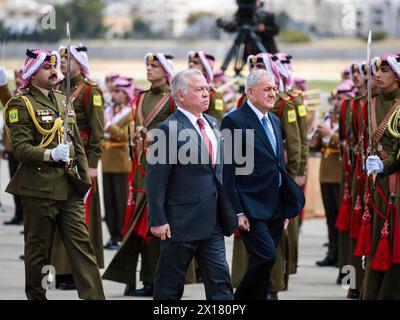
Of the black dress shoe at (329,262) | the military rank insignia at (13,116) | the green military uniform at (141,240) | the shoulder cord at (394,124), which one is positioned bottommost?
the black dress shoe at (329,262)

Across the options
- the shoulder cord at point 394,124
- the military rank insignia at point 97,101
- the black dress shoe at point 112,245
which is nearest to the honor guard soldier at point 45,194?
the military rank insignia at point 97,101

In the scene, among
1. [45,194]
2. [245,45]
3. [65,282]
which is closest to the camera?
[45,194]

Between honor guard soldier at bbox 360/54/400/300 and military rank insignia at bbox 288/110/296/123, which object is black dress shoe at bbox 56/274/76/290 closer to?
military rank insignia at bbox 288/110/296/123

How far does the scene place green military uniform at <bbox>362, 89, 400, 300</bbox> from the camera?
1031 centimetres

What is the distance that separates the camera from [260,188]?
989 cm

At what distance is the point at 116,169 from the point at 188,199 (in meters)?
7.01

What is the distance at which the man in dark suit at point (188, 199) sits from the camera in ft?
29.3

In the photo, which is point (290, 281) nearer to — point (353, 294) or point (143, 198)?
point (353, 294)

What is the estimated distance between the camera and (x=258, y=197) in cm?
988

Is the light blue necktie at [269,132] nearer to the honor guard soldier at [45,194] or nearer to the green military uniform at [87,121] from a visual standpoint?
the honor guard soldier at [45,194]

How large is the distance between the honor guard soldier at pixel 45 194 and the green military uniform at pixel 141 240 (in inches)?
64.6

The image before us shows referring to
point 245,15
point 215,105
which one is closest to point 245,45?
point 245,15

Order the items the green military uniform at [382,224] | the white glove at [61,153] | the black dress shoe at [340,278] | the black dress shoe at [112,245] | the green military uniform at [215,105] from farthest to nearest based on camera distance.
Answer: the black dress shoe at [112,245] → the black dress shoe at [340,278] → the green military uniform at [215,105] → the green military uniform at [382,224] → the white glove at [61,153]

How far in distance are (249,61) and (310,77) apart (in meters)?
48.4
